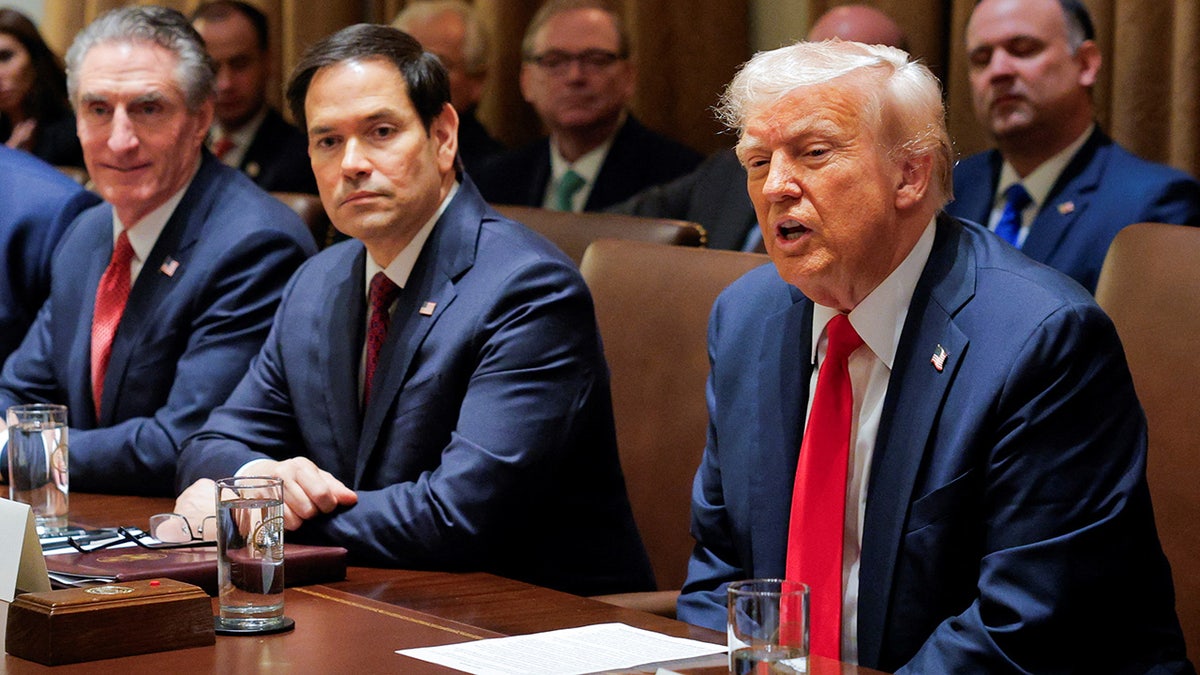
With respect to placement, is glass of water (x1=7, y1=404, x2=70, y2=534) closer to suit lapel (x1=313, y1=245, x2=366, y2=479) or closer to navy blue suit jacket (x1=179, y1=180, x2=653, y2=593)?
navy blue suit jacket (x1=179, y1=180, x2=653, y2=593)

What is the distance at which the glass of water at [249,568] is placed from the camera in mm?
1814

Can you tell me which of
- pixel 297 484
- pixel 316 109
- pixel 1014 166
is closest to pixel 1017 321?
pixel 297 484

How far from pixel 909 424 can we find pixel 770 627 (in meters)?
0.58

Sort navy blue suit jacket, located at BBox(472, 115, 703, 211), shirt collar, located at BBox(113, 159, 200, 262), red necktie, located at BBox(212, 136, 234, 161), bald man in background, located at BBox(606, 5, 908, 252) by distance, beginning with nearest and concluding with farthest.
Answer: shirt collar, located at BBox(113, 159, 200, 262), bald man in background, located at BBox(606, 5, 908, 252), navy blue suit jacket, located at BBox(472, 115, 703, 211), red necktie, located at BBox(212, 136, 234, 161)

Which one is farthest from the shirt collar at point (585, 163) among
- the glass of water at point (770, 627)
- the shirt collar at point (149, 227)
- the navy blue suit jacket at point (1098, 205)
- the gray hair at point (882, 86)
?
the glass of water at point (770, 627)

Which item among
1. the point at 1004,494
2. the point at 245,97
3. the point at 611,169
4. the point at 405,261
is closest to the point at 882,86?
the point at 1004,494

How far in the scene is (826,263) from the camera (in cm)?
208

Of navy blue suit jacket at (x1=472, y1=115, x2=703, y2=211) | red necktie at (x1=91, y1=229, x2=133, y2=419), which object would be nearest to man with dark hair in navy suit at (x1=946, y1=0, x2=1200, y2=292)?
navy blue suit jacket at (x1=472, y1=115, x2=703, y2=211)

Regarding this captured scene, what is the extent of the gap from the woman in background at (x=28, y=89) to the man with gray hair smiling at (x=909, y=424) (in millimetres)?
3758

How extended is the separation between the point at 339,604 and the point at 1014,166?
8.01 feet

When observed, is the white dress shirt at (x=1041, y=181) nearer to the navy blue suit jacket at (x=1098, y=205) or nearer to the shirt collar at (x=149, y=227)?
the navy blue suit jacket at (x=1098, y=205)

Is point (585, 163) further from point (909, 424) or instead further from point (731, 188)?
point (909, 424)

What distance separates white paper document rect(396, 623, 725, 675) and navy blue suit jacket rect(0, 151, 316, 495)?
134cm

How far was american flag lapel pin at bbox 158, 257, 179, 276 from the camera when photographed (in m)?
3.19
